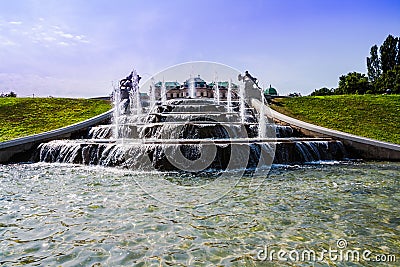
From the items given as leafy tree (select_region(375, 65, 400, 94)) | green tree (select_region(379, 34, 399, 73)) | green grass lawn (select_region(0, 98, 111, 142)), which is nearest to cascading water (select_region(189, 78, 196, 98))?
green grass lawn (select_region(0, 98, 111, 142))

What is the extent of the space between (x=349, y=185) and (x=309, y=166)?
2.34 metres

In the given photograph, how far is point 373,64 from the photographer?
48031 millimetres

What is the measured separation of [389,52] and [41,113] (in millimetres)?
43908

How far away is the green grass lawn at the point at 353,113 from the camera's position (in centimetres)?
1388

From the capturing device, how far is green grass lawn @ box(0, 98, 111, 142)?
13.8 meters

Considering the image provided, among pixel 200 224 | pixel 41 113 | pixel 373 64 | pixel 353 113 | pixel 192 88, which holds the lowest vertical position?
pixel 200 224

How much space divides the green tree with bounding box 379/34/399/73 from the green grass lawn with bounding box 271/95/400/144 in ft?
88.7

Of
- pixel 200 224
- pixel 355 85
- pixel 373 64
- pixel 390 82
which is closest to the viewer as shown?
pixel 200 224

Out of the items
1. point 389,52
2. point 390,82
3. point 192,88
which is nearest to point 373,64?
point 389,52

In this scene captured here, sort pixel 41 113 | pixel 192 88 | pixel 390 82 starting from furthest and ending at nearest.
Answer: pixel 390 82, pixel 192 88, pixel 41 113

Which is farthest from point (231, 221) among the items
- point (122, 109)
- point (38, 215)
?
point (122, 109)

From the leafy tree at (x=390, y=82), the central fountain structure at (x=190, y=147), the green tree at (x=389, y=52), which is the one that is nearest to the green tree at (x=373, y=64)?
the green tree at (x=389, y=52)

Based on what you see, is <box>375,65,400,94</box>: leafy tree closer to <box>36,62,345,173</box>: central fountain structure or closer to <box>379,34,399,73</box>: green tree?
<box>379,34,399,73</box>: green tree

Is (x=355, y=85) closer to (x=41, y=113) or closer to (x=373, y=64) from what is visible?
(x=373, y=64)
